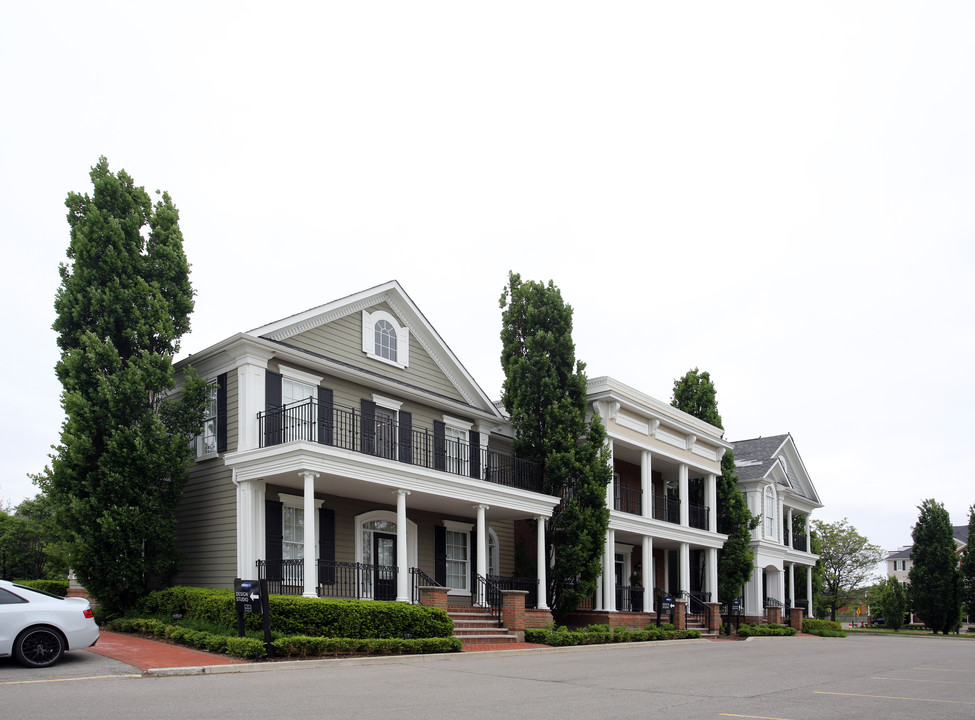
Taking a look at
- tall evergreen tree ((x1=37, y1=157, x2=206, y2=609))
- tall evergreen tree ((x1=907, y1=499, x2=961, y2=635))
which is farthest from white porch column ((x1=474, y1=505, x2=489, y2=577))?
tall evergreen tree ((x1=907, y1=499, x2=961, y2=635))

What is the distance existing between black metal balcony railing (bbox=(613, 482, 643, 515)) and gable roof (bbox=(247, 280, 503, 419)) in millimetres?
6657

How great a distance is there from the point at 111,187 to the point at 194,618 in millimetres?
9383

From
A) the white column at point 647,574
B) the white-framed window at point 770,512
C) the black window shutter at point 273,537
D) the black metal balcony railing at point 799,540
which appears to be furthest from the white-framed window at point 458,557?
the black metal balcony railing at point 799,540

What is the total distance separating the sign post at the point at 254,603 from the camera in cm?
1431

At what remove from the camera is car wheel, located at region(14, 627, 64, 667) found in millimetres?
12289

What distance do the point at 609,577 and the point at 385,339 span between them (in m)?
9.68

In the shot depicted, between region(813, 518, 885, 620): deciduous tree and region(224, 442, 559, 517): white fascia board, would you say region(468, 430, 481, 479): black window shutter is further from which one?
region(813, 518, 885, 620): deciduous tree

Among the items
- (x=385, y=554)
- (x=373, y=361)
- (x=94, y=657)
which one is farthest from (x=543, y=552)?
(x=94, y=657)

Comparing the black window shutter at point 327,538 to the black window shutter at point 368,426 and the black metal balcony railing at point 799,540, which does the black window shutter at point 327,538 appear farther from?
the black metal balcony railing at point 799,540

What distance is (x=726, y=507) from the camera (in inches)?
1313

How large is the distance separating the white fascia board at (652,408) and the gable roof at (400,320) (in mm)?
3187

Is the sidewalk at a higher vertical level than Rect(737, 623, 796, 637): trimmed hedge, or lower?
higher

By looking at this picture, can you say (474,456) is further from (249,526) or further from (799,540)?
(799,540)

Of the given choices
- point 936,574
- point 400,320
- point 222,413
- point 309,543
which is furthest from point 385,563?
point 936,574
